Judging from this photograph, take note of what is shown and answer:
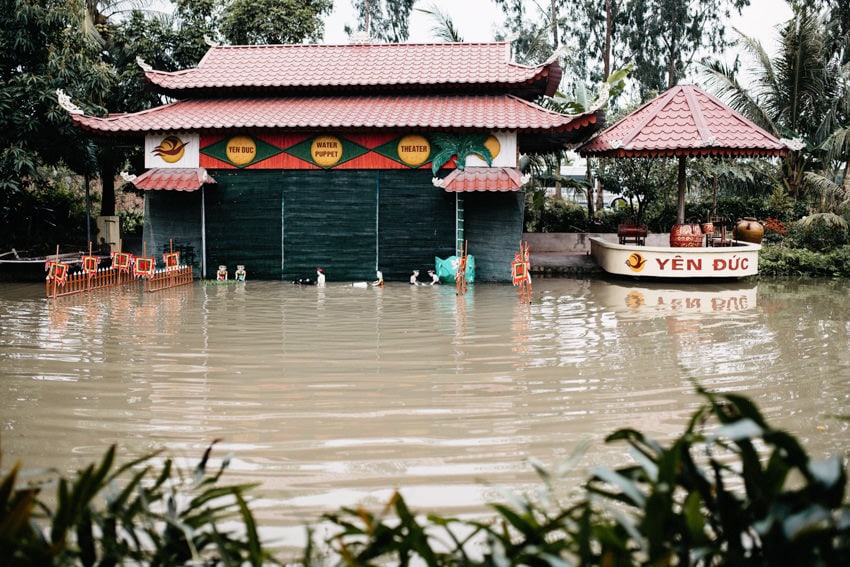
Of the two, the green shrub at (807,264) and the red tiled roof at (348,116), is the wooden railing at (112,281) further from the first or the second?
the green shrub at (807,264)

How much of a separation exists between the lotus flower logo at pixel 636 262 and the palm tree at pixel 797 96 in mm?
6300

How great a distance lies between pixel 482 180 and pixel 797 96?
10576mm

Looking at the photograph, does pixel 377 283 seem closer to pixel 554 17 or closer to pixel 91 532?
pixel 91 532

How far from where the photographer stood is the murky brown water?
5.25 m

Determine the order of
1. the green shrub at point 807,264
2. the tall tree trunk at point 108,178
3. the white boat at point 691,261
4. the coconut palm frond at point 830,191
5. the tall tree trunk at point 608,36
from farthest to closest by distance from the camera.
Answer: the tall tree trunk at point 608,36 → the tall tree trunk at point 108,178 → the coconut palm frond at point 830,191 → the green shrub at point 807,264 → the white boat at point 691,261

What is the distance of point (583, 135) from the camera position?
16.8 m

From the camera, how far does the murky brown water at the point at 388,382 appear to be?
5.25m

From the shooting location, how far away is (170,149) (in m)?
16.3

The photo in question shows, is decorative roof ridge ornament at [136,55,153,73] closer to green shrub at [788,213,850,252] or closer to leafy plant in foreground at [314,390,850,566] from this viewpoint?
green shrub at [788,213,850,252]

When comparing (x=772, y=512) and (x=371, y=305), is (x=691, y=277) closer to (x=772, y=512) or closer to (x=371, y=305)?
(x=371, y=305)

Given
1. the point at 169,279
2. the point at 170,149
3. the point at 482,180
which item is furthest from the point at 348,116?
the point at 169,279

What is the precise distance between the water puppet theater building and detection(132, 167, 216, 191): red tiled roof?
37mm

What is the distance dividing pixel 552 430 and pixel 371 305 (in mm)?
6945

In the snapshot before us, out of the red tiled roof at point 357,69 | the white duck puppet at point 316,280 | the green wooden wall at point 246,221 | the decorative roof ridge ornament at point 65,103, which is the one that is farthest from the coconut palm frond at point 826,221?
the decorative roof ridge ornament at point 65,103
